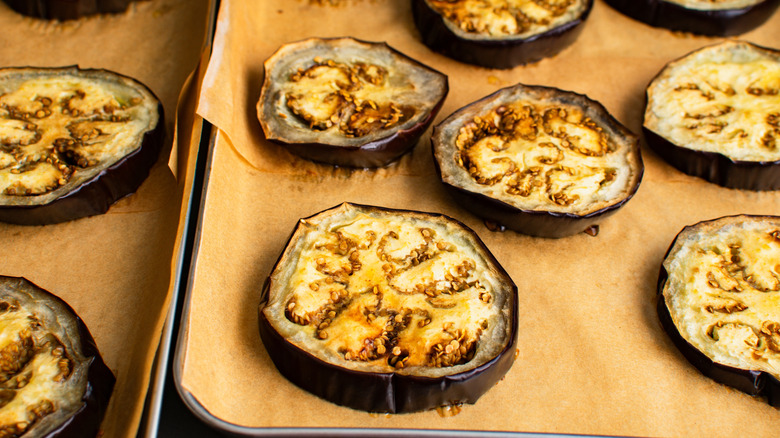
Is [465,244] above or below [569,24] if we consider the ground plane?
below

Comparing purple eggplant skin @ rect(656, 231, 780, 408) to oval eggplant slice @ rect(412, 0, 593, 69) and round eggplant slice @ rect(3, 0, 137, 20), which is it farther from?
round eggplant slice @ rect(3, 0, 137, 20)

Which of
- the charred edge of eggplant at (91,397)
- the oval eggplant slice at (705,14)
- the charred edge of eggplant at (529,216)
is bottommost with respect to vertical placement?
the charred edge of eggplant at (91,397)

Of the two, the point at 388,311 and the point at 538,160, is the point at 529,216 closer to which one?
the point at 538,160

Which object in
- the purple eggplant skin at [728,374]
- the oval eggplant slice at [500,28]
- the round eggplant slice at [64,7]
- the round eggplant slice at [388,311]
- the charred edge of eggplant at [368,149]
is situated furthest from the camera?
the round eggplant slice at [64,7]

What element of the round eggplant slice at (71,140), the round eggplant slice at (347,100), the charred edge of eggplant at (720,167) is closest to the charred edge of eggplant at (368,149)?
the round eggplant slice at (347,100)

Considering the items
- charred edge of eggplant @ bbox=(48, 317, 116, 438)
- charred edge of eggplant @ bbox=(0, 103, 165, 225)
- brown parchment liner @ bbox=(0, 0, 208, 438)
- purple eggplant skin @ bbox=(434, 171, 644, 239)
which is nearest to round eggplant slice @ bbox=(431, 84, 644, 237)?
purple eggplant skin @ bbox=(434, 171, 644, 239)

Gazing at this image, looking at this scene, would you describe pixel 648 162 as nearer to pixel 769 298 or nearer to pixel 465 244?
pixel 769 298

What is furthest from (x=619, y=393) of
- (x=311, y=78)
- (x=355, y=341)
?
(x=311, y=78)

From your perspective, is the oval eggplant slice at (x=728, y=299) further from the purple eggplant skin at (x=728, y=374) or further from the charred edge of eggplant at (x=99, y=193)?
the charred edge of eggplant at (x=99, y=193)

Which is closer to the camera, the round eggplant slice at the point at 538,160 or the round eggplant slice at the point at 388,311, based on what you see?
the round eggplant slice at the point at 388,311
